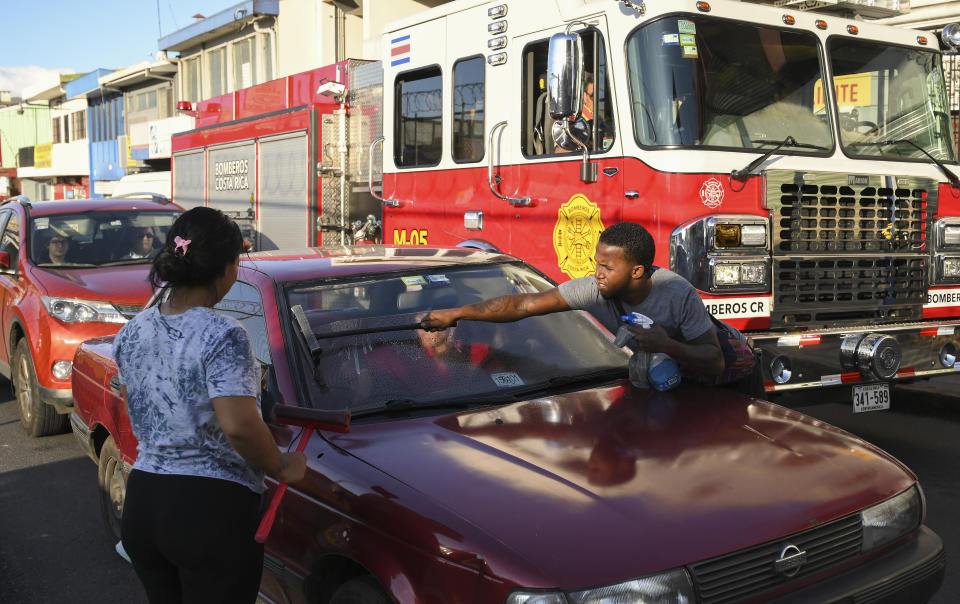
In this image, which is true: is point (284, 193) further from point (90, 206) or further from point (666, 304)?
point (666, 304)

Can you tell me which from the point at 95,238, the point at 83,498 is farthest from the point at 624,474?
the point at 95,238

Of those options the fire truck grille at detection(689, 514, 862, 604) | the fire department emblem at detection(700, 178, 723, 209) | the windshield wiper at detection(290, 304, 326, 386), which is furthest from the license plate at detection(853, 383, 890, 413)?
the windshield wiper at detection(290, 304, 326, 386)

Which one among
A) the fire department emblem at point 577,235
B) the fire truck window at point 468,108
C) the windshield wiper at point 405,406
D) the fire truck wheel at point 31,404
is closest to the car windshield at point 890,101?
the fire department emblem at point 577,235

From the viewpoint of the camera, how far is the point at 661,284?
416 centimetres

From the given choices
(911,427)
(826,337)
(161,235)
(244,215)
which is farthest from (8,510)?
(911,427)

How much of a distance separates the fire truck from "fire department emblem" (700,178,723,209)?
2 cm

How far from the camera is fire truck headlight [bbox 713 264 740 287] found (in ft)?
17.8

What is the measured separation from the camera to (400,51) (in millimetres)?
7652

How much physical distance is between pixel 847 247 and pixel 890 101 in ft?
4.06

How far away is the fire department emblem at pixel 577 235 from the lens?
19.3 ft

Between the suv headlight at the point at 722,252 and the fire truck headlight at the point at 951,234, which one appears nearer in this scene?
the suv headlight at the point at 722,252

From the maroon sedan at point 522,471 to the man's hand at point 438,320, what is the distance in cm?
3

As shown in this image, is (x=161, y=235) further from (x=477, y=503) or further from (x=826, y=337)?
(x=477, y=503)

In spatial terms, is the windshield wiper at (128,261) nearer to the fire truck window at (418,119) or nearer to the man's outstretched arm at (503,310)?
the fire truck window at (418,119)
